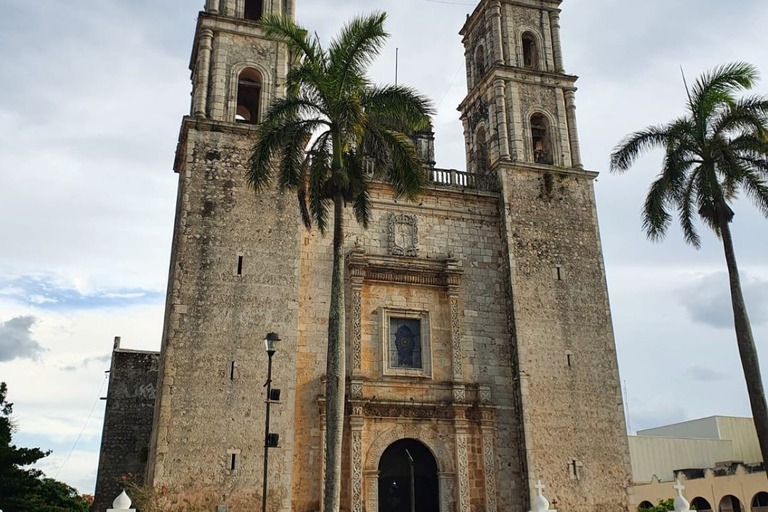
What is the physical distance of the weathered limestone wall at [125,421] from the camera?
74.5 ft

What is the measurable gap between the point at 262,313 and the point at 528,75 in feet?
37.1

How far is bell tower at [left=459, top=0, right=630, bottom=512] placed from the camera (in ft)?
62.0

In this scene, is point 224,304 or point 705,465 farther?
point 705,465

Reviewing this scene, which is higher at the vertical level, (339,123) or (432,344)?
(339,123)

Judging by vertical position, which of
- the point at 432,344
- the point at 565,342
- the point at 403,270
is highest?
the point at 403,270

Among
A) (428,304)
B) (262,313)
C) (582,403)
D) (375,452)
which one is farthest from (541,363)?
(262,313)

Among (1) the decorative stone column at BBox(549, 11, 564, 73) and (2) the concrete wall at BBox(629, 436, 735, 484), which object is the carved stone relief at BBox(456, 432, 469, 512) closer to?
(1) the decorative stone column at BBox(549, 11, 564, 73)

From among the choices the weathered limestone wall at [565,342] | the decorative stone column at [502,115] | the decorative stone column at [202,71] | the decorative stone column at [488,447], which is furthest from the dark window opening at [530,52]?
the decorative stone column at [488,447]

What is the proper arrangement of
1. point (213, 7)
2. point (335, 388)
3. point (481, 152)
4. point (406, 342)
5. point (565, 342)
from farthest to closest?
1. point (481, 152)
2. point (213, 7)
3. point (565, 342)
4. point (406, 342)
5. point (335, 388)

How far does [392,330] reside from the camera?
63.4ft

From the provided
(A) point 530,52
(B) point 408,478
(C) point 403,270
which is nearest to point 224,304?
(C) point 403,270

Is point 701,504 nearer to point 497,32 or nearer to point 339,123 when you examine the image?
point 497,32

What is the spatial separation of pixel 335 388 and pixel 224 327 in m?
Result: 4.91

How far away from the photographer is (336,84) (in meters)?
15.0
